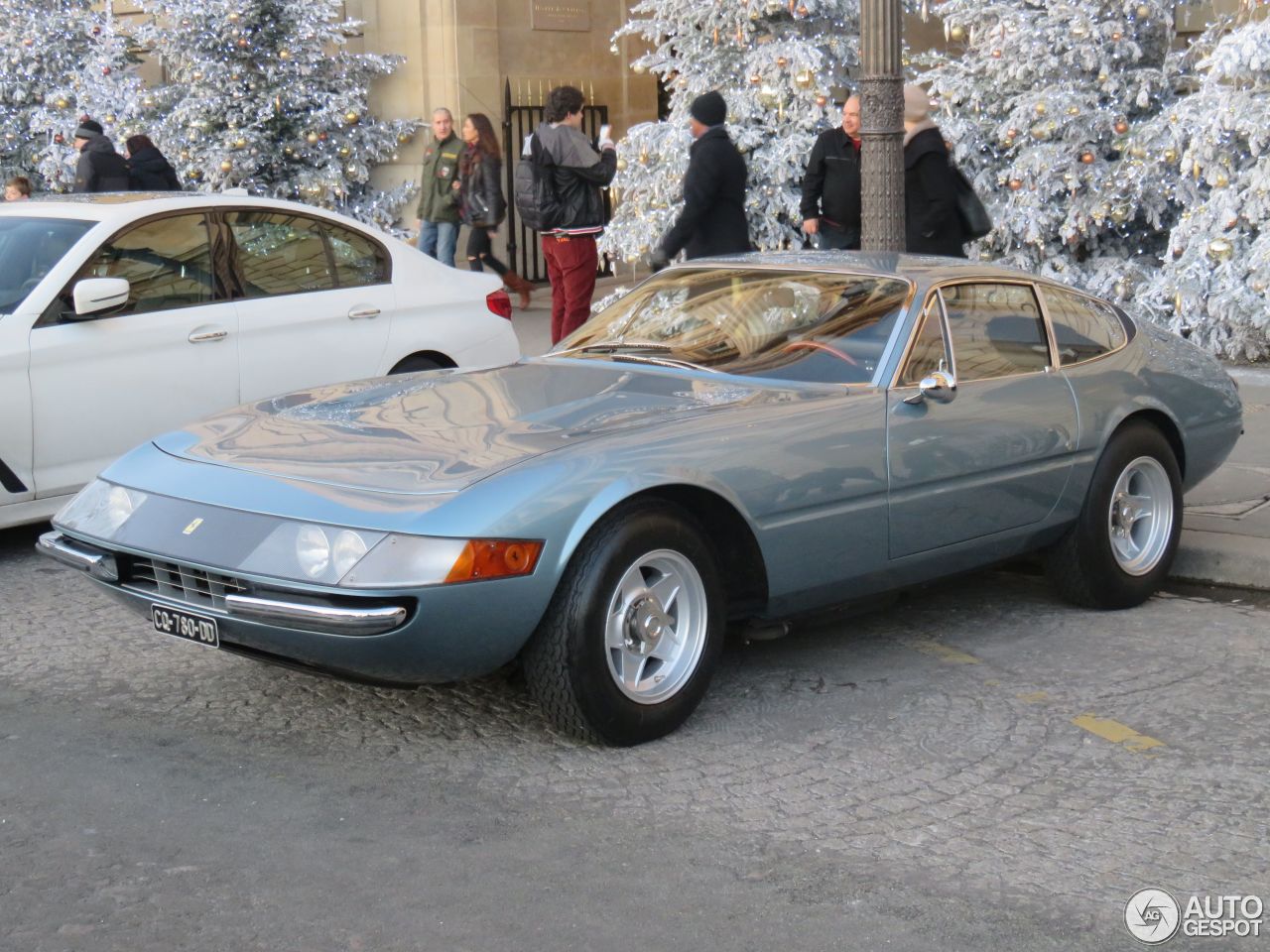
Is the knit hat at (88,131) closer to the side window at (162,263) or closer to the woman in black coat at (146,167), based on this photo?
the woman in black coat at (146,167)

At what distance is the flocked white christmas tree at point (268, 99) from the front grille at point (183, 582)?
11805mm

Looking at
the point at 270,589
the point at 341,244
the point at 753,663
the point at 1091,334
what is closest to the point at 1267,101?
the point at 1091,334

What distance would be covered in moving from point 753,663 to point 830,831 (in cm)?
149

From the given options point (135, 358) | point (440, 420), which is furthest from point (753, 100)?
point (440, 420)

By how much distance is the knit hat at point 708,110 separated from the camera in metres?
9.09

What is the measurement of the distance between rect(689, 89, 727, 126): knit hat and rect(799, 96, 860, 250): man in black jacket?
75 centimetres

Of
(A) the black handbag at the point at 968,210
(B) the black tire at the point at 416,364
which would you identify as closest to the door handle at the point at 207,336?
(B) the black tire at the point at 416,364

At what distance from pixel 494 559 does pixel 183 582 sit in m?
0.99

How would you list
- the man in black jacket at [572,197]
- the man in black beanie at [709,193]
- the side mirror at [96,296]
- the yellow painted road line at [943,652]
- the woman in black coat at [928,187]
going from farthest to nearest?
the man in black jacket at [572,197]
the man in black beanie at [709,193]
the woman in black coat at [928,187]
the side mirror at [96,296]
the yellow painted road line at [943,652]

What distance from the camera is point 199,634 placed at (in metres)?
4.68

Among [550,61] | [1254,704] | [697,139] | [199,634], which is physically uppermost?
[550,61]

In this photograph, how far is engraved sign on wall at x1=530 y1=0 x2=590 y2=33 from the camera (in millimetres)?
17438

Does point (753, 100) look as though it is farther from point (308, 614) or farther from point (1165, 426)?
point (308, 614)

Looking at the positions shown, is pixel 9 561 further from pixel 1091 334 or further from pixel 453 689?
pixel 1091 334
